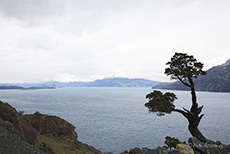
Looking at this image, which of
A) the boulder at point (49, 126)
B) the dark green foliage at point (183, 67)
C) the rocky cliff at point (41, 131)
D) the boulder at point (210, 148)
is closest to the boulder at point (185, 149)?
the boulder at point (210, 148)

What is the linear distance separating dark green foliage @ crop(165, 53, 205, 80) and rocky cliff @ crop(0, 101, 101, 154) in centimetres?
2087

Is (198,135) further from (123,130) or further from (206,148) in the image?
(123,130)

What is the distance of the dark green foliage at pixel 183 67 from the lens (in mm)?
22453

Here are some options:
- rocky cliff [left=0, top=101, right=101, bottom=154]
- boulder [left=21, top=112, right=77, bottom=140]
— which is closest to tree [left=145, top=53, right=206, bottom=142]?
rocky cliff [left=0, top=101, right=101, bottom=154]

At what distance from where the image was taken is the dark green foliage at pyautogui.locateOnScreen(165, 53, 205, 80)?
22.5 m

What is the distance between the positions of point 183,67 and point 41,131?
30101mm

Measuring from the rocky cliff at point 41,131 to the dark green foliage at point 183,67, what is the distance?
20.9 m

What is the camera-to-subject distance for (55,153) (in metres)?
22.2

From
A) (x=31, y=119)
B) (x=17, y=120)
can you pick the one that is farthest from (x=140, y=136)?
(x=17, y=120)

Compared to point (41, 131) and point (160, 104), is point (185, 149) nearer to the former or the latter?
point (160, 104)

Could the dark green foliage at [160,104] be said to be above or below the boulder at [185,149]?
above

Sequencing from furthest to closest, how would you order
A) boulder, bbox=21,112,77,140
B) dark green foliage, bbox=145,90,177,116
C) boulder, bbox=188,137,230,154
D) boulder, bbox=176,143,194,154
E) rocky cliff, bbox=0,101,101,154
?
boulder, bbox=21,112,77,140, dark green foliage, bbox=145,90,177,116, boulder, bbox=188,137,230,154, boulder, bbox=176,143,194,154, rocky cliff, bbox=0,101,101,154

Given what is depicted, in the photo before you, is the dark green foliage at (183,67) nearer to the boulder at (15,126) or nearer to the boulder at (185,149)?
the boulder at (185,149)

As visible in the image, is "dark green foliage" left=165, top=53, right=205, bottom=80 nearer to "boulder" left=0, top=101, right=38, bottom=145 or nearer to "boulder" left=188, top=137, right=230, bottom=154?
"boulder" left=188, top=137, right=230, bottom=154
